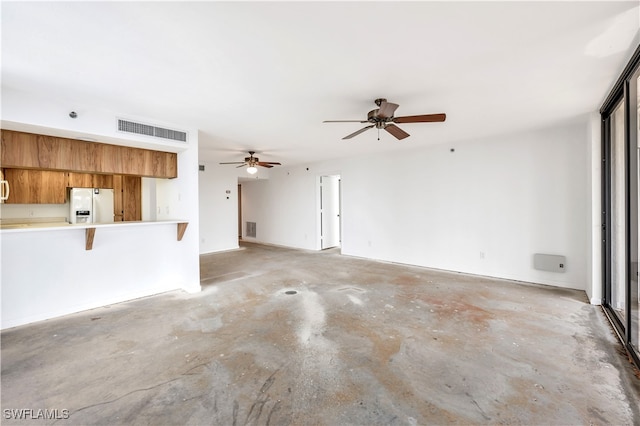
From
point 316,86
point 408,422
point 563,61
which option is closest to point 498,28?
point 563,61

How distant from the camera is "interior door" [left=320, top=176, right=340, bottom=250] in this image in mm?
7516

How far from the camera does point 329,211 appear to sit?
25.6 ft

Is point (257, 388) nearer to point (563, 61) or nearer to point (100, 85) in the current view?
point (100, 85)

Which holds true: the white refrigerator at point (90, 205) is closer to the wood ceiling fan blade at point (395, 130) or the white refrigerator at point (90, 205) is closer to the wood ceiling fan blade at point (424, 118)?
the wood ceiling fan blade at point (395, 130)

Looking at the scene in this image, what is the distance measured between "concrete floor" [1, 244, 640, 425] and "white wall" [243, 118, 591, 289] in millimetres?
904

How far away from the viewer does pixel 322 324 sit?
2895 mm

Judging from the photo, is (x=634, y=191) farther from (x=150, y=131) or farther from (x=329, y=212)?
(x=329, y=212)

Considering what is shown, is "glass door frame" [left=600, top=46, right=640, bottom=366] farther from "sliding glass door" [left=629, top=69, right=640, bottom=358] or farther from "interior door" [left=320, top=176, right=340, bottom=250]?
"interior door" [left=320, top=176, right=340, bottom=250]

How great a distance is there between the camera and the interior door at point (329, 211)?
24.7 feet

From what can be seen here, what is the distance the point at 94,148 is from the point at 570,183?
6683 mm

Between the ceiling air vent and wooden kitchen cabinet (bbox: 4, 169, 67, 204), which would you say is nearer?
the ceiling air vent

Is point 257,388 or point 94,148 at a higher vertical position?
point 94,148

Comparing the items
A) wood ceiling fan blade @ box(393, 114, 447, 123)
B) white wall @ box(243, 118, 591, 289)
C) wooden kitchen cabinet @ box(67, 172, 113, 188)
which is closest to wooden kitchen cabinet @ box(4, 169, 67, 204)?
wooden kitchen cabinet @ box(67, 172, 113, 188)

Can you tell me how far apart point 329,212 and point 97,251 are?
17.8 feet
